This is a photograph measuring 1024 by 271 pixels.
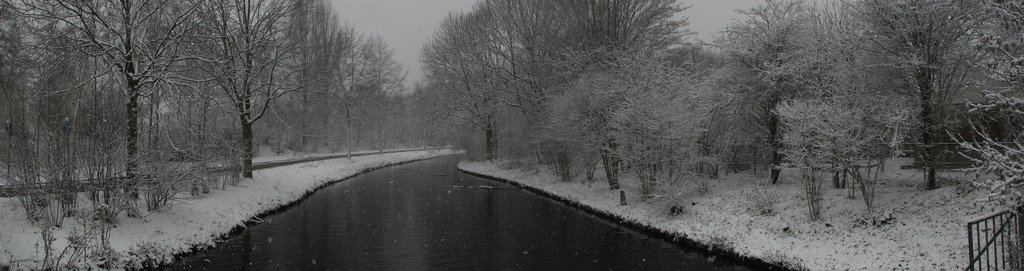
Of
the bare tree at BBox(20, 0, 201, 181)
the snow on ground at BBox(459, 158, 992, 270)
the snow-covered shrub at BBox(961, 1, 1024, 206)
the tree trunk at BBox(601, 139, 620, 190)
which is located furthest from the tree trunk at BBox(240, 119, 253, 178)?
the snow-covered shrub at BBox(961, 1, 1024, 206)

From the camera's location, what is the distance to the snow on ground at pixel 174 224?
9996 millimetres

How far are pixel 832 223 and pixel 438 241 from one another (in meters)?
9.70

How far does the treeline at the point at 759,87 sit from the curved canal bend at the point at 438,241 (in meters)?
3.12

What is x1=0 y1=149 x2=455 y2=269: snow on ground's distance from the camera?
1000 cm

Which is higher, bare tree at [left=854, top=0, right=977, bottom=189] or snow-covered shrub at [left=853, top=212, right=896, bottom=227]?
bare tree at [left=854, top=0, right=977, bottom=189]

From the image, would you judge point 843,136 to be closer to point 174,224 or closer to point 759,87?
point 759,87

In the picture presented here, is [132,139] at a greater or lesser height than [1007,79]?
lesser

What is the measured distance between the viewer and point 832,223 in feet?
44.4

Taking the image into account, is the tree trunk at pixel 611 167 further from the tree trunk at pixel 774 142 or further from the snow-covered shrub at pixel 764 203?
the snow-covered shrub at pixel 764 203

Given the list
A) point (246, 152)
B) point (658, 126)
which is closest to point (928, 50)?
point (658, 126)

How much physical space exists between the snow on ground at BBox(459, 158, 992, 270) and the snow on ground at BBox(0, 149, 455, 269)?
11971 mm

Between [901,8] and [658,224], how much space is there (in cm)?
808

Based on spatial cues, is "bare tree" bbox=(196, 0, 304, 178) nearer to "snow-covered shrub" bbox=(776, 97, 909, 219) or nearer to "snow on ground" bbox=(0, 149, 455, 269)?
"snow on ground" bbox=(0, 149, 455, 269)

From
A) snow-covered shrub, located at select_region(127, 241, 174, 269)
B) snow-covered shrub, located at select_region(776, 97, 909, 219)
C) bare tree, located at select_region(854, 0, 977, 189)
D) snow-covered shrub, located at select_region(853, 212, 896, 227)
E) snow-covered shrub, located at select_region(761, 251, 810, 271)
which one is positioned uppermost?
bare tree, located at select_region(854, 0, 977, 189)
